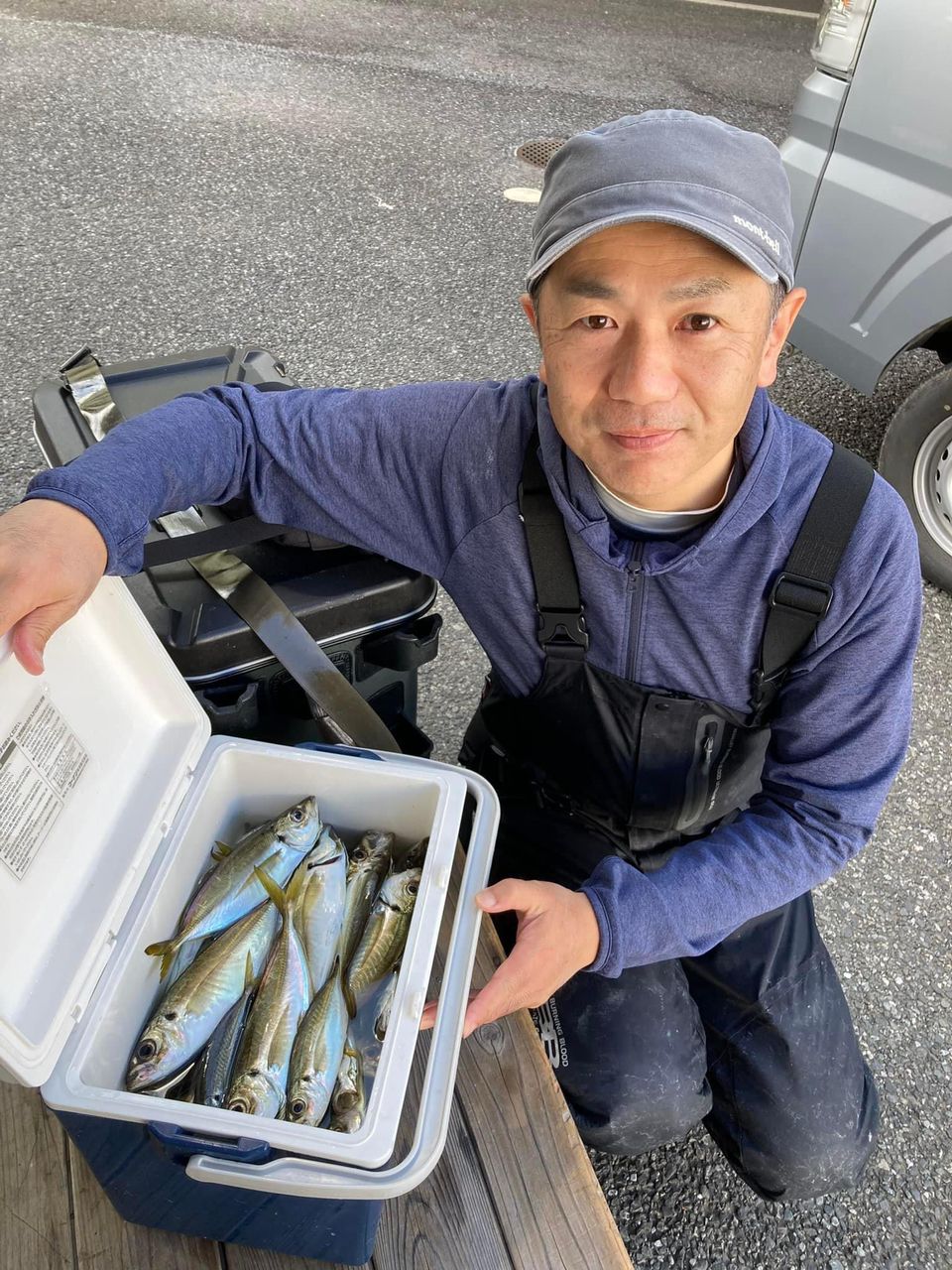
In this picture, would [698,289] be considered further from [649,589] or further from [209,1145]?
[209,1145]

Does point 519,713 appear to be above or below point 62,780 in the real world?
below

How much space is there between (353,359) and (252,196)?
163 cm

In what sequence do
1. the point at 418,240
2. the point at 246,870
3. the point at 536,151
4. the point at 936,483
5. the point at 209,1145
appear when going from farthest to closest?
the point at 536,151 < the point at 418,240 < the point at 936,483 < the point at 246,870 < the point at 209,1145

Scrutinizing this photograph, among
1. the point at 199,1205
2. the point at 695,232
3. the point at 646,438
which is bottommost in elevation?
the point at 199,1205

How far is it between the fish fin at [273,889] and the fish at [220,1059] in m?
0.13

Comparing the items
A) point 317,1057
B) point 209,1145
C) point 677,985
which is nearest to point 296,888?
point 317,1057

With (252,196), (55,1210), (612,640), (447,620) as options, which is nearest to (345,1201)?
(55,1210)

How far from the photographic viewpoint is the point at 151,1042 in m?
1.16

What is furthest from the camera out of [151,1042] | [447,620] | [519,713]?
[447,620]

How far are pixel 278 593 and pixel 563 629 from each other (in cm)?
49

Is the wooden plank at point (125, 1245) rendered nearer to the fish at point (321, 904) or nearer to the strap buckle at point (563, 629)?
the fish at point (321, 904)

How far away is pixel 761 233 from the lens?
1.18m

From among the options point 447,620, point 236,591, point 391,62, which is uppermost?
point 236,591

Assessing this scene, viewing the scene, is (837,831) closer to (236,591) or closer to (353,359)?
(236,591)
